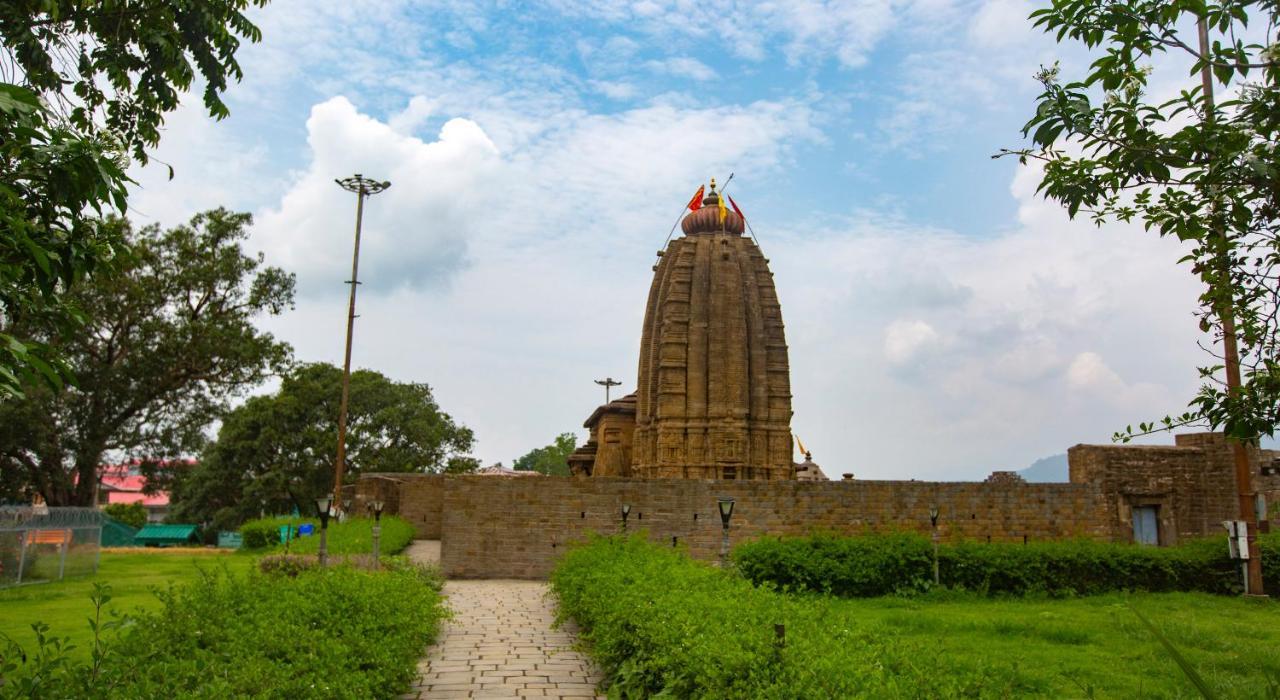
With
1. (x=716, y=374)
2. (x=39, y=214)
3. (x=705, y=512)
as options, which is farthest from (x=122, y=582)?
(x=716, y=374)

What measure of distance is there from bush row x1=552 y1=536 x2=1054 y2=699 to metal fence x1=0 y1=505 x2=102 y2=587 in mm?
11826

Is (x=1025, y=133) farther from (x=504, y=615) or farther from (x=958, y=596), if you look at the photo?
(x=958, y=596)

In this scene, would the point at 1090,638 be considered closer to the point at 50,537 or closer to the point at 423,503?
the point at 50,537

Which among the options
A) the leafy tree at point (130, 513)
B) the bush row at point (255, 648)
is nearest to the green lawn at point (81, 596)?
the bush row at point (255, 648)

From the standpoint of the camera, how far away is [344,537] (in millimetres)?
18984

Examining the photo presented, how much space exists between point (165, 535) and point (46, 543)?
967 inches

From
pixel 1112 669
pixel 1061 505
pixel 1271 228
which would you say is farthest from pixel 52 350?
pixel 1061 505

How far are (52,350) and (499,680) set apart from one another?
5.02 m

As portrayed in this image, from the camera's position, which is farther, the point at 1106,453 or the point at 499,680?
the point at 1106,453

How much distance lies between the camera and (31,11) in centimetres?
555

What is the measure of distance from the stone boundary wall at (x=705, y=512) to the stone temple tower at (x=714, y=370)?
9486mm

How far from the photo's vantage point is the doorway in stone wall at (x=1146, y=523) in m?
19.2

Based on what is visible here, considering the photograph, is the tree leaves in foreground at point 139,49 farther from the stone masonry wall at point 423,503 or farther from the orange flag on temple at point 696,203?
the orange flag on temple at point 696,203

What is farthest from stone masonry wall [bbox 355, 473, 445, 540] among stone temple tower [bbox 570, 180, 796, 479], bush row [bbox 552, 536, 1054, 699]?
bush row [bbox 552, 536, 1054, 699]
